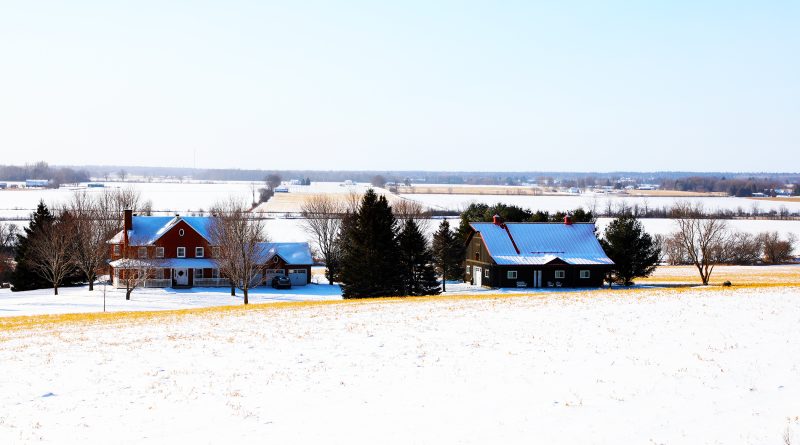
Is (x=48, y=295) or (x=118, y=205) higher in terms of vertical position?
(x=118, y=205)

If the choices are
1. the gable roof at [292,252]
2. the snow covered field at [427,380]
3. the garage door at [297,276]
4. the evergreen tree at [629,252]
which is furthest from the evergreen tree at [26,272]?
the evergreen tree at [629,252]

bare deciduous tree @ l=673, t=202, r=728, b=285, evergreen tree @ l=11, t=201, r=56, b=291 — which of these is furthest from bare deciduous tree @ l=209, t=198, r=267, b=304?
bare deciduous tree @ l=673, t=202, r=728, b=285

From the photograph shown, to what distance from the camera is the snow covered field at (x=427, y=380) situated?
44.0 feet

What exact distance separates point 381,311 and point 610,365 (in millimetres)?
12708

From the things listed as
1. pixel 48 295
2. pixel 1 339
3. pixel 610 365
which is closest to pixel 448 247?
pixel 48 295

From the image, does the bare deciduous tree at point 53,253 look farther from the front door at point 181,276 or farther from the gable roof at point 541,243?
the gable roof at point 541,243

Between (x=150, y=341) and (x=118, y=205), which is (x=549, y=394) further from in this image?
(x=118, y=205)

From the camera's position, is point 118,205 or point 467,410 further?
point 118,205

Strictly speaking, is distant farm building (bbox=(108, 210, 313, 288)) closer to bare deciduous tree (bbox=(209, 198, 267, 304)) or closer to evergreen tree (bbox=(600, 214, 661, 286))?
bare deciduous tree (bbox=(209, 198, 267, 304))

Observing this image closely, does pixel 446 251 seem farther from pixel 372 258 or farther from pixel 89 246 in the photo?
pixel 89 246

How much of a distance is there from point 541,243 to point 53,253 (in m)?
38.4

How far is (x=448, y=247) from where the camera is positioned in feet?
218

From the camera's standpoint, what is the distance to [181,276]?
6288cm

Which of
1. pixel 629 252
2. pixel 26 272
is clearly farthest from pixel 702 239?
pixel 26 272
